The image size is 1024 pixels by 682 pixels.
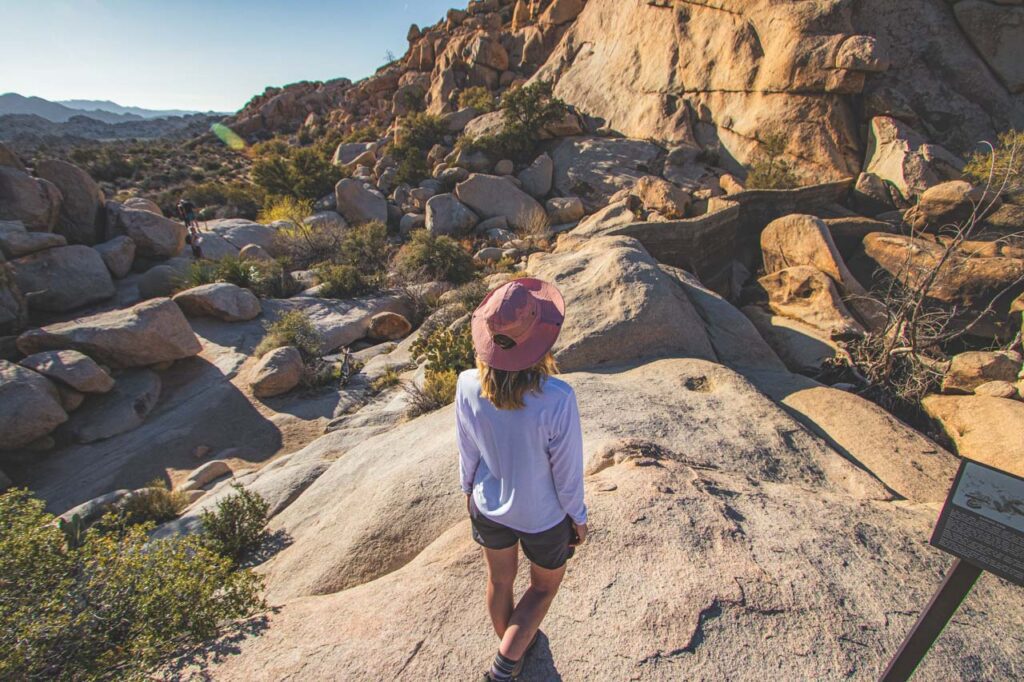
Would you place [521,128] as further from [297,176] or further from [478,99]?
[297,176]

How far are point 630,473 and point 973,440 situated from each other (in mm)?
5100

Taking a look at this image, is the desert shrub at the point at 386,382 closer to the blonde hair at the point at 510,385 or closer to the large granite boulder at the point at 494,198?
the blonde hair at the point at 510,385

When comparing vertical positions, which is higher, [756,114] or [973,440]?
[756,114]

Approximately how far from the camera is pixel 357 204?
17.4 metres

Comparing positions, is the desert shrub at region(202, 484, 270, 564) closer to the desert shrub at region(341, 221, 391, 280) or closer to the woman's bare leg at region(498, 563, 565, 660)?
the woman's bare leg at region(498, 563, 565, 660)

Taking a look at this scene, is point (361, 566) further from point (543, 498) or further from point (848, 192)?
point (848, 192)

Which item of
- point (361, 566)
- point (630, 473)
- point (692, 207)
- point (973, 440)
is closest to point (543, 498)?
point (630, 473)

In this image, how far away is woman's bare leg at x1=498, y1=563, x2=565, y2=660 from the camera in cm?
209

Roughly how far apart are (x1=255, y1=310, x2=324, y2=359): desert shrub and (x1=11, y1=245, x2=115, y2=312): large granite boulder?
17.3 feet

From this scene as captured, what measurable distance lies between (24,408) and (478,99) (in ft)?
72.4

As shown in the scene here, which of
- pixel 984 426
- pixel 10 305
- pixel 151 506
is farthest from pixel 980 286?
pixel 10 305

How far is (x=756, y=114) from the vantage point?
53.7 ft

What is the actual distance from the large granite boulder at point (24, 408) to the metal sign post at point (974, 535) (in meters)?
11.0

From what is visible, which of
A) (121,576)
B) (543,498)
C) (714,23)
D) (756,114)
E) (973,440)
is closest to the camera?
(543,498)
